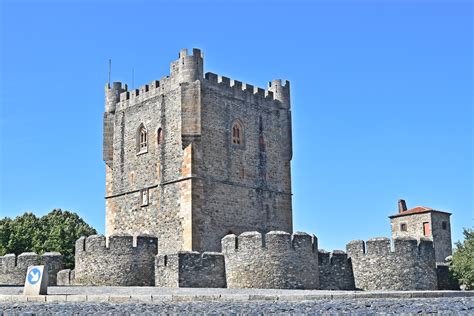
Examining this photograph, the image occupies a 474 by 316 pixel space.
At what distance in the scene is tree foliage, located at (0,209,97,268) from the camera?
44.9m

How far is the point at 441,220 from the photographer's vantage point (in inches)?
2301

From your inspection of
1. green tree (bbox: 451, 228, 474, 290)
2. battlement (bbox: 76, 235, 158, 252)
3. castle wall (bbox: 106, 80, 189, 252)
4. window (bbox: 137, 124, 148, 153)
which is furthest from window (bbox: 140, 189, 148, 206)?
green tree (bbox: 451, 228, 474, 290)

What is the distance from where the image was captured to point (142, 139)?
3850 centimetres

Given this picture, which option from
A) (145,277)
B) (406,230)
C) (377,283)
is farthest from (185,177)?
(406,230)

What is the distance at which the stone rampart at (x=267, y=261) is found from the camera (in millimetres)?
27188

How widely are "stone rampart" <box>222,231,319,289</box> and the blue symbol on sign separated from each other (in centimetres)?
864

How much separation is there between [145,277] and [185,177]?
26.7 feet

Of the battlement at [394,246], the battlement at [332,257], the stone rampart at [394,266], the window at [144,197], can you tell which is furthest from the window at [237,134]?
the stone rampart at [394,266]

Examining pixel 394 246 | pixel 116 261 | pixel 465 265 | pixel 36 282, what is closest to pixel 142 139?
pixel 116 261

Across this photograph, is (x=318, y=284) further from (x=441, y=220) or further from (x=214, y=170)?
(x=441, y=220)

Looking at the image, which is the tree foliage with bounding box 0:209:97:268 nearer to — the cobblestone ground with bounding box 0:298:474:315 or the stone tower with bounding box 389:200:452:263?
the stone tower with bounding box 389:200:452:263

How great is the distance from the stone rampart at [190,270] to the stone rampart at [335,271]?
4.46 meters

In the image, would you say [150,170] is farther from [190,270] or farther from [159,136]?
[190,270]

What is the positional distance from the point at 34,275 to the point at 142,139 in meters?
18.6
